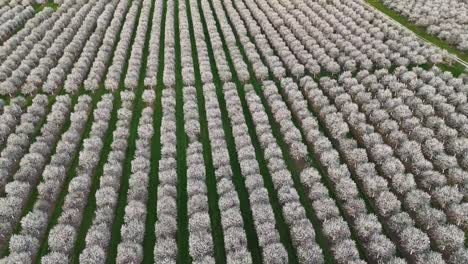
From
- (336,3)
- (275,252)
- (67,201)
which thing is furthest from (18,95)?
(336,3)

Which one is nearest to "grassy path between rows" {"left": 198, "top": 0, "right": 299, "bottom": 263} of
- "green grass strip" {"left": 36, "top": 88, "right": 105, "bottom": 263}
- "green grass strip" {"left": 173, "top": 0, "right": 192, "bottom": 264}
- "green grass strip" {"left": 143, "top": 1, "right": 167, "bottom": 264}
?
"green grass strip" {"left": 173, "top": 0, "right": 192, "bottom": 264}

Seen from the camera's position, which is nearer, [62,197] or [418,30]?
[62,197]

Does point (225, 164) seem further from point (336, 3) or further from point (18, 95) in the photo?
point (336, 3)

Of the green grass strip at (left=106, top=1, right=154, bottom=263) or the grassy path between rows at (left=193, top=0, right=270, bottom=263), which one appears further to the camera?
the green grass strip at (left=106, top=1, right=154, bottom=263)

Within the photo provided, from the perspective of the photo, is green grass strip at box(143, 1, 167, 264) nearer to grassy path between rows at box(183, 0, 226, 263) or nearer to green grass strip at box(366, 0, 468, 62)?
grassy path between rows at box(183, 0, 226, 263)

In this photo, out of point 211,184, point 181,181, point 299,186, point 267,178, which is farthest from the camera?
point 267,178

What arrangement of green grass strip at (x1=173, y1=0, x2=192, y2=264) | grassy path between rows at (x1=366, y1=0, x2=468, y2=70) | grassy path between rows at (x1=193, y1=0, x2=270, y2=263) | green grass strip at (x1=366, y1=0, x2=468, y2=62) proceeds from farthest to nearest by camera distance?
green grass strip at (x1=366, y1=0, x2=468, y2=62) < grassy path between rows at (x1=366, y1=0, x2=468, y2=70) < green grass strip at (x1=173, y1=0, x2=192, y2=264) < grassy path between rows at (x1=193, y1=0, x2=270, y2=263)

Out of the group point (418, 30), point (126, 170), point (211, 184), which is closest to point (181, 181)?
point (211, 184)

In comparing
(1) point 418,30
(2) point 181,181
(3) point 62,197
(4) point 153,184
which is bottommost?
(1) point 418,30

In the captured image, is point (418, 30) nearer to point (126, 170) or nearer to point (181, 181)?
point (181, 181)
